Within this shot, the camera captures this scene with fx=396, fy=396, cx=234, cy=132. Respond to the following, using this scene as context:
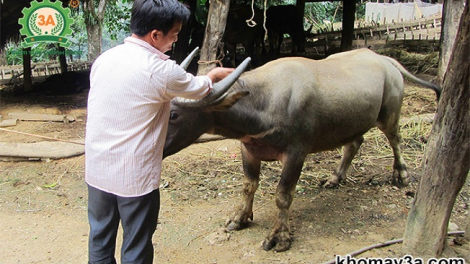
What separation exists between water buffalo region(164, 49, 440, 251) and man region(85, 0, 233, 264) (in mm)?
591

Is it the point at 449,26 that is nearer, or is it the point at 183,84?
the point at 183,84

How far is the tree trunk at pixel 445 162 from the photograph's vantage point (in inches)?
104

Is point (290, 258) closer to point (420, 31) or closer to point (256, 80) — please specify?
point (256, 80)

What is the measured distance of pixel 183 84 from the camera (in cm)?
205

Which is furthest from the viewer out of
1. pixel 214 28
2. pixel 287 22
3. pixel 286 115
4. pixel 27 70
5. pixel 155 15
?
pixel 287 22

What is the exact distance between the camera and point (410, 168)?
526 centimetres

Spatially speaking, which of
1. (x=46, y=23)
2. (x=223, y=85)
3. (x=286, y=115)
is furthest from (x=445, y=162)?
(x=46, y=23)

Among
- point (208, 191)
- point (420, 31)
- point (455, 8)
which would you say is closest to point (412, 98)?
point (455, 8)

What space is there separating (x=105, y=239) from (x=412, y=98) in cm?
698

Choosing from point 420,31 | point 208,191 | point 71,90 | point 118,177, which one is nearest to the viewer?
point 118,177

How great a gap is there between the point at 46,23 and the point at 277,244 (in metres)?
6.00

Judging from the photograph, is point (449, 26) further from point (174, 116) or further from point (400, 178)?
point (174, 116)

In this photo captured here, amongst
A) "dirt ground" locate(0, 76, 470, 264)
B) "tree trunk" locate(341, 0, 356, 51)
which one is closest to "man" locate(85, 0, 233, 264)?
"dirt ground" locate(0, 76, 470, 264)

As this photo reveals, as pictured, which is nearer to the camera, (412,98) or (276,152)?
(276,152)
